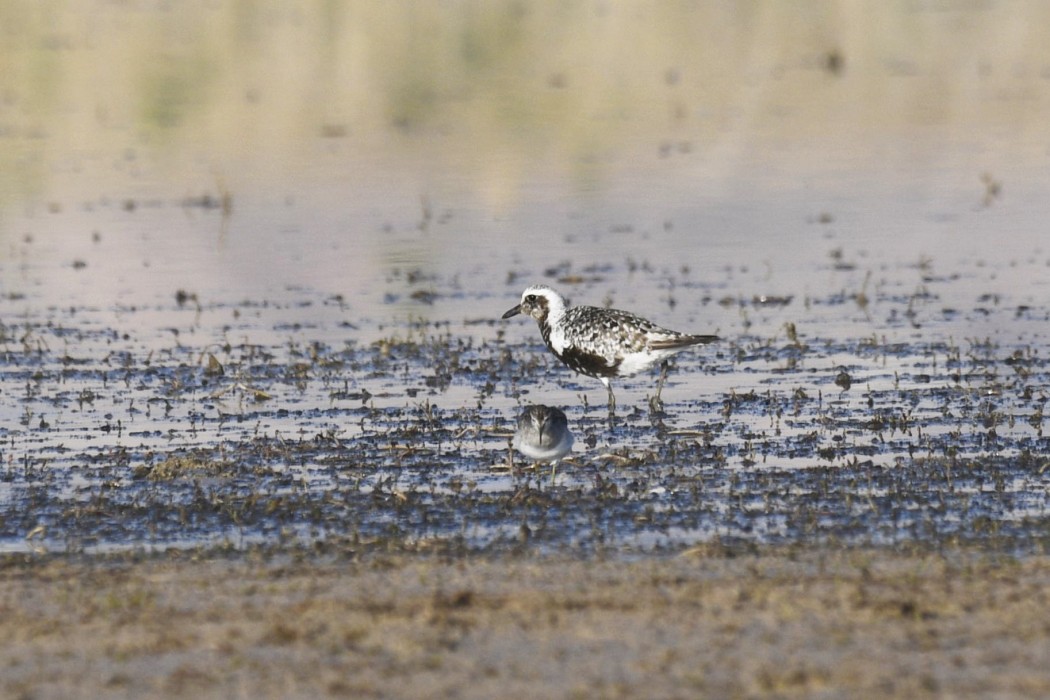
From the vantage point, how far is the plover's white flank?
48.9 ft

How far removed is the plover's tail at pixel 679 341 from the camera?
14.9 m

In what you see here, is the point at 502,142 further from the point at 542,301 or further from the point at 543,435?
the point at 543,435

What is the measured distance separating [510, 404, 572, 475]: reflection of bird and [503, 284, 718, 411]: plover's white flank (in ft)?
2.12

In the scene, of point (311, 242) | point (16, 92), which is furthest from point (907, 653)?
point (16, 92)

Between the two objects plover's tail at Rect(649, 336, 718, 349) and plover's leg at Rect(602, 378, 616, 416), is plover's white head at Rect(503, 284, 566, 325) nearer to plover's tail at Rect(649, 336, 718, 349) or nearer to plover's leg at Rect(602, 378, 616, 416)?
plover's leg at Rect(602, 378, 616, 416)

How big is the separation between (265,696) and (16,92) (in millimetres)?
39197

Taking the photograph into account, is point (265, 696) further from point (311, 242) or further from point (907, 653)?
point (311, 242)

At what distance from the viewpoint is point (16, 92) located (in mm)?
44094

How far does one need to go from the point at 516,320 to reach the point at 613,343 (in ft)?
14.8

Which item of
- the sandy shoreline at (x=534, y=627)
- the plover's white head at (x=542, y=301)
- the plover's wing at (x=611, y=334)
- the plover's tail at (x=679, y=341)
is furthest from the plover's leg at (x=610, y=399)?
the sandy shoreline at (x=534, y=627)

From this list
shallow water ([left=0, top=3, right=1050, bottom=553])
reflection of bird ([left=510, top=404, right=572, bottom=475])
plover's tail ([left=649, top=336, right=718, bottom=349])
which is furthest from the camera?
plover's tail ([left=649, top=336, right=718, bottom=349])

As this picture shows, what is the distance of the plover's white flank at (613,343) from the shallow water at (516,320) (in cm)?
36

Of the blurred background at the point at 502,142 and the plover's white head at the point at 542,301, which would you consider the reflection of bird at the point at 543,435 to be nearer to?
the plover's white head at the point at 542,301

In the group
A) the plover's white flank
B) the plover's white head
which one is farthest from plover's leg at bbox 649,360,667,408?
the plover's white head
